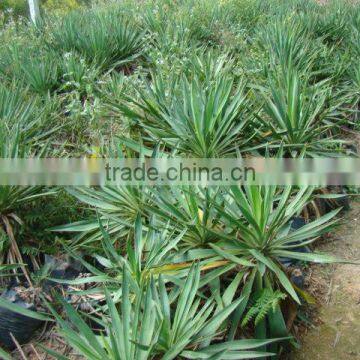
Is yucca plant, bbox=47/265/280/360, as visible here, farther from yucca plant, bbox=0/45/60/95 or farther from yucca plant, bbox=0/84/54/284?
yucca plant, bbox=0/45/60/95

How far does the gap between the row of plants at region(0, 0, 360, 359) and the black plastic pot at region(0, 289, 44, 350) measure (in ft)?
0.05

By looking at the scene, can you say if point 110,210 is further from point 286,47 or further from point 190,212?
point 286,47

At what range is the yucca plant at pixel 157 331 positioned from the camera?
2.18 meters

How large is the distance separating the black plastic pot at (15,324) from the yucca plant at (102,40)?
3.02 m

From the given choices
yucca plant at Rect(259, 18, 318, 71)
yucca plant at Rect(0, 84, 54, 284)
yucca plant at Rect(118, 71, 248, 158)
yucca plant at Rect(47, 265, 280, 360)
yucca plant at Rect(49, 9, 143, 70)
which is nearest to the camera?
yucca plant at Rect(47, 265, 280, 360)

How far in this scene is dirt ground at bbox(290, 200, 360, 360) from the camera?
2.66 metres

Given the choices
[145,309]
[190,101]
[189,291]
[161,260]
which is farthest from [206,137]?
[145,309]

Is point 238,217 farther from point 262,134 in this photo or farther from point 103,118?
point 103,118

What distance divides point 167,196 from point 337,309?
3.97 ft

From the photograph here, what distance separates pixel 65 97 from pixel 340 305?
3031 millimetres

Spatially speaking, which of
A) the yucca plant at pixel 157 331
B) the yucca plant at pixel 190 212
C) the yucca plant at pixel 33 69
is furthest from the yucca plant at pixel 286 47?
the yucca plant at pixel 157 331

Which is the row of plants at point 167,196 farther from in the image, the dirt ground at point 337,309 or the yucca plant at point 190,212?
the dirt ground at point 337,309

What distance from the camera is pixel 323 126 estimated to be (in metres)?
4.14

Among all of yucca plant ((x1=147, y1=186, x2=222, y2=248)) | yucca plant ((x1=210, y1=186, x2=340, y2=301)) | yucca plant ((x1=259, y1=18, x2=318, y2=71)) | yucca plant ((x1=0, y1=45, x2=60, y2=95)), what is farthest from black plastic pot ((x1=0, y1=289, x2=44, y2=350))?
yucca plant ((x1=259, y1=18, x2=318, y2=71))
